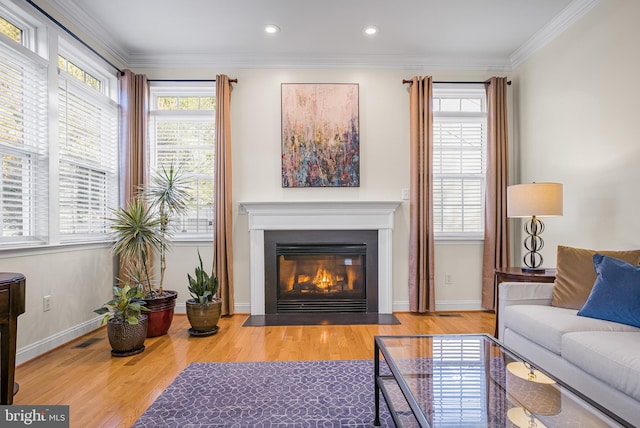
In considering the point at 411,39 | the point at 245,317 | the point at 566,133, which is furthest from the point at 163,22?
the point at 566,133

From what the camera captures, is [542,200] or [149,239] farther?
[149,239]

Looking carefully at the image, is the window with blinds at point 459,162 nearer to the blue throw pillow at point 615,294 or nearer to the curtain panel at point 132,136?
the blue throw pillow at point 615,294

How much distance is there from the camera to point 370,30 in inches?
133

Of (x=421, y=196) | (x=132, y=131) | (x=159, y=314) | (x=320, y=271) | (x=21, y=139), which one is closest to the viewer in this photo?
(x=21, y=139)

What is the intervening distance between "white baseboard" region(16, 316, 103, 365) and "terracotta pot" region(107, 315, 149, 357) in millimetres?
526

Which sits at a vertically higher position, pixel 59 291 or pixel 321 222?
pixel 321 222

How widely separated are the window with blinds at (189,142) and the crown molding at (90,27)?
45 cm

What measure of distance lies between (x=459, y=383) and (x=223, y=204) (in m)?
2.89

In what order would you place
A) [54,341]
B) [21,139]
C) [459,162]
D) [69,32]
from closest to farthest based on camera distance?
1. [21,139]
2. [54,341]
3. [69,32]
4. [459,162]

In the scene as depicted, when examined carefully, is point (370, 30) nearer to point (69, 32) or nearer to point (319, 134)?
point (319, 134)

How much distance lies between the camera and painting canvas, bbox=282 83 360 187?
3.92 m

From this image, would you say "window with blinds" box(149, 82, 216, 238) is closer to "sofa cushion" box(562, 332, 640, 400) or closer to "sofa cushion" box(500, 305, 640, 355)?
"sofa cushion" box(500, 305, 640, 355)

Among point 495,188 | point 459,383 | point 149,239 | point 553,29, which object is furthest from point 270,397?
point 553,29

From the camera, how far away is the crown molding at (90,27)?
291 cm
